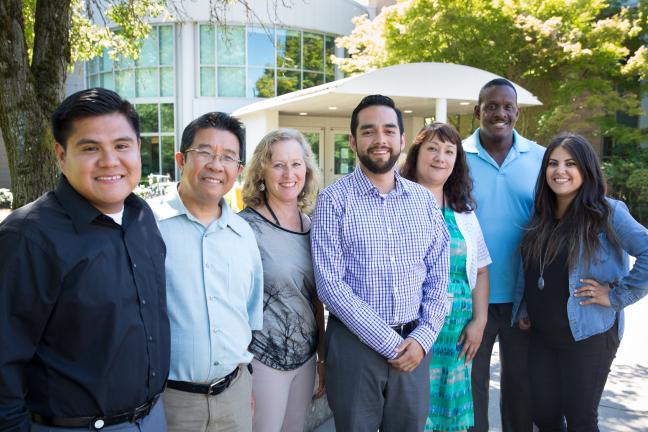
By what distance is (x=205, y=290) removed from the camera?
2355 millimetres

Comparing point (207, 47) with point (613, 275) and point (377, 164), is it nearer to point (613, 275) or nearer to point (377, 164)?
point (377, 164)

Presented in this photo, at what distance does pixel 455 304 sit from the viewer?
10.6ft

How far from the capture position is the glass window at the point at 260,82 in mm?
22547

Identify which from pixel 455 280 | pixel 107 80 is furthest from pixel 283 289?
pixel 107 80

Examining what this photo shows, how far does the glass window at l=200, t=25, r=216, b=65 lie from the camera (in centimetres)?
2242

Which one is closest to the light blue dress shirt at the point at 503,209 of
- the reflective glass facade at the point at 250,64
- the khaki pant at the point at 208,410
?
the khaki pant at the point at 208,410

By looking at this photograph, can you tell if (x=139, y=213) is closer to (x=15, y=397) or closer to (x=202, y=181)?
(x=202, y=181)

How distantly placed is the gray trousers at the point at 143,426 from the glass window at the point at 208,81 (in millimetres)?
21959

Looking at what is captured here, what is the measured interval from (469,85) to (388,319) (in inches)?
409

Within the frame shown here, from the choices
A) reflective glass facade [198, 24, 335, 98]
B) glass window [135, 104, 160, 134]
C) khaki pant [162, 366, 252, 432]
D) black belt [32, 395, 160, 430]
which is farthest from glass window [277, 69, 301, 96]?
black belt [32, 395, 160, 430]

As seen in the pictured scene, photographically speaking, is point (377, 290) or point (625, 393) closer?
point (377, 290)

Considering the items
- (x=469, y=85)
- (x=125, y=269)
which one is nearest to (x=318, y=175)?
(x=125, y=269)

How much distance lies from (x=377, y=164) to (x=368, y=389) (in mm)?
1235

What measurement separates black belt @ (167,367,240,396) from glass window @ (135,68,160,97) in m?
23.2
